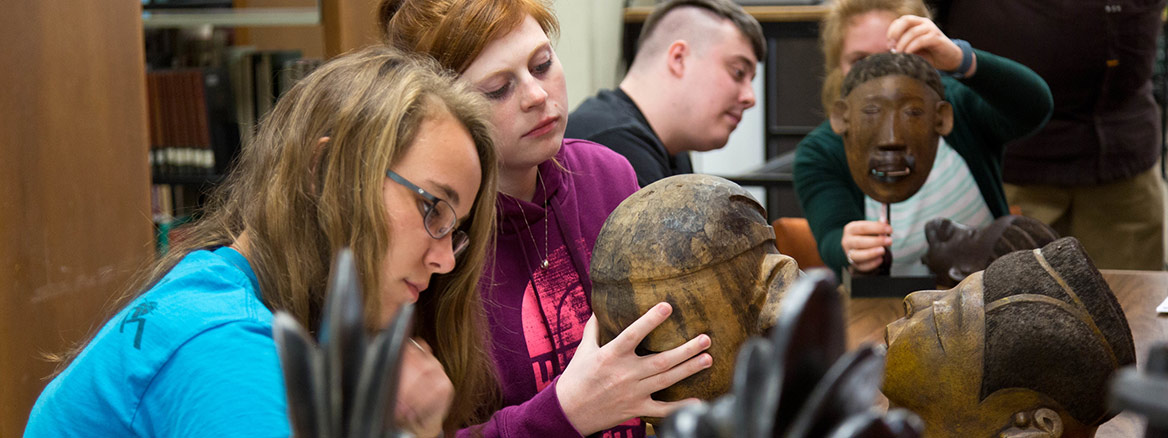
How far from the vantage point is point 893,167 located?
2.29 m

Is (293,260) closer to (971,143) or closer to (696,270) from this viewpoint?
(696,270)

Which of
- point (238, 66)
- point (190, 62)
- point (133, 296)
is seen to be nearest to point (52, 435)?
point (133, 296)

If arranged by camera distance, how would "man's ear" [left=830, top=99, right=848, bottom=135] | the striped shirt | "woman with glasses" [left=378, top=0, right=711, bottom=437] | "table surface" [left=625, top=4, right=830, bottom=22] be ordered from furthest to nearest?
"table surface" [left=625, top=4, right=830, bottom=22], the striped shirt, "man's ear" [left=830, top=99, right=848, bottom=135], "woman with glasses" [left=378, top=0, right=711, bottom=437]

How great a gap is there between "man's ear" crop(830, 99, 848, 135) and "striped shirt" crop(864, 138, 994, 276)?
19.0 inches

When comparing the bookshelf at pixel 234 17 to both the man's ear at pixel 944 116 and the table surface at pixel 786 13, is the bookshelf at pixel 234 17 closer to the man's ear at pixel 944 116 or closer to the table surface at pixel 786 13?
the man's ear at pixel 944 116

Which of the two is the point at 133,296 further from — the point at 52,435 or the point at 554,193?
the point at 554,193

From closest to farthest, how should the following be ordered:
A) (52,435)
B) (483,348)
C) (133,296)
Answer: (52,435)
(133,296)
(483,348)

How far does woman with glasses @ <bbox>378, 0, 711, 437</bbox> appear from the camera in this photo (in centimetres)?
156

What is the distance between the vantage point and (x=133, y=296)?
1.34 meters

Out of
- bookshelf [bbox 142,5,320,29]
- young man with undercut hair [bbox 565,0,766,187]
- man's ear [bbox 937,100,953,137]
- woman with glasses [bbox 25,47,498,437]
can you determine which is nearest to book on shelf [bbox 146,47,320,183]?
bookshelf [bbox 142,5,320,29]

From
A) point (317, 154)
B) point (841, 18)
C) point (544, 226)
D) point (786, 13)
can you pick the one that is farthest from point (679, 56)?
point (317, 154)

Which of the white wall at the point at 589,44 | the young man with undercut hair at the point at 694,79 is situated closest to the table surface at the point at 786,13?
the white wall at the point at 589,44

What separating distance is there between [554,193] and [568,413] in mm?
516

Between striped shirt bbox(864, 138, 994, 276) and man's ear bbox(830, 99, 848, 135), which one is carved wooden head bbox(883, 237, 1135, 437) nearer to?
man's ear bbox(830, 99, 848, 135)
